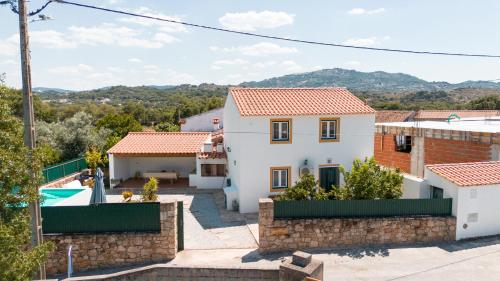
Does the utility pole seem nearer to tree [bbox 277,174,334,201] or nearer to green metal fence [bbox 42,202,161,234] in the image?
green metal fence [bbox 42,202,161,234]

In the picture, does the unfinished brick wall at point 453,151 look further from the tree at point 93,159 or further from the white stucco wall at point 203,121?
the tree at point 93,159

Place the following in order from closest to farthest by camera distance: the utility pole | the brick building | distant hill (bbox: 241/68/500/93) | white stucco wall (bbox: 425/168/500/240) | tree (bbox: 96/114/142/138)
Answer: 1. the utility pole
2. white stucco wall (bbox: 425/168/500/240)
3. the brick building
4. tree (bbox: 96/114/142/138)
5. distant hill (bbox: 241/68/500/93)

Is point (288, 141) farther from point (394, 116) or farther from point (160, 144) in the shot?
point (394, 116)

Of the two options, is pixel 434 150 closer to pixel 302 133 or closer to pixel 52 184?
pixel 302 133

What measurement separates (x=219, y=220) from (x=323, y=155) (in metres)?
6.37

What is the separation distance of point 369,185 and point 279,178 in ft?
18.9

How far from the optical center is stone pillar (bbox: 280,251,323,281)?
967 centimetres

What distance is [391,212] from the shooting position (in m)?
14.7

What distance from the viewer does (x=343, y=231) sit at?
47.3 feet

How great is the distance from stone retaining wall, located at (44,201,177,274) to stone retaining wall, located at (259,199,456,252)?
329cm

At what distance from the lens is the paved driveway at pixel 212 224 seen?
15.0 m

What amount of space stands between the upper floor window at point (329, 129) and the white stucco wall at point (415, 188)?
4121mm

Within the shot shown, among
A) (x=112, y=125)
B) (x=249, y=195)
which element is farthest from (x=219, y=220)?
(x=112, y=125)

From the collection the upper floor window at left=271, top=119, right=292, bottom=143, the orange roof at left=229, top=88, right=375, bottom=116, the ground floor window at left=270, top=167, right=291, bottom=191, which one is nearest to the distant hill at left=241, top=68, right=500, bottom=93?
the orange roof at left=229, top=88, right=375, bottom=116
